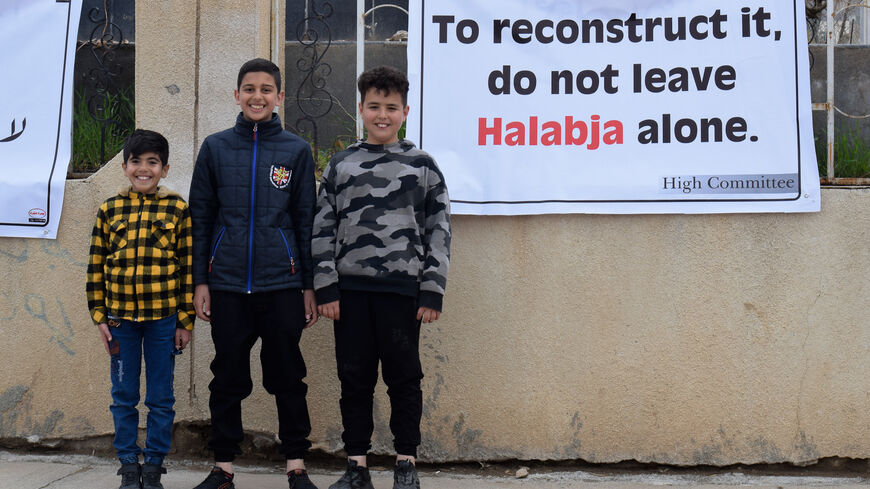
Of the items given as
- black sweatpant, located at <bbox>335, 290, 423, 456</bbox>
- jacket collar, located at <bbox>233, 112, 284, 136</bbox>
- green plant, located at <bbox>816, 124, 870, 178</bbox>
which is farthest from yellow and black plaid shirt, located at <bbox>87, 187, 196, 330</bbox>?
green plant, located at <bbox>816, 124, 870, 178</bbox>

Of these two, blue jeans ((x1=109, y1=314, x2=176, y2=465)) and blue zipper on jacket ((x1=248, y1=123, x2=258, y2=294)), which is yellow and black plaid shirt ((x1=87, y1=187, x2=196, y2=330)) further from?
blue zipper on jacket ((x1=248, y1=123, x2=258, y2=294))

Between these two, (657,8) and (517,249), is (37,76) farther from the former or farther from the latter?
(657,8)

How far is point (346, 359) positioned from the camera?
3326mm

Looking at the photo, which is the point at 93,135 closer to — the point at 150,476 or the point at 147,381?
the point at 147,381

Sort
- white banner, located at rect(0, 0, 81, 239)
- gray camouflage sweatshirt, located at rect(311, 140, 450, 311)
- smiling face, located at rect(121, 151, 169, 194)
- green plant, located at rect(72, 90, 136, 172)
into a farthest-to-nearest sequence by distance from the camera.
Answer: green plant, located at rect(72, 90, 136, 172) → white banner, located at rect(0, 0, 81, 239) → smiling face, located at rect(121, 151, 169, 194) → gray camouflage sweatshirt, located at rect(311, 140, 450, 311)

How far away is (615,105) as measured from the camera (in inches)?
150

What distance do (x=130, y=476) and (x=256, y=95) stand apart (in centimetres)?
160

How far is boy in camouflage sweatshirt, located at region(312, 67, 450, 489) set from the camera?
3242 millimetres

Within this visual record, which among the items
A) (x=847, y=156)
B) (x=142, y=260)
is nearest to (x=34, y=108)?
(x=142, y=260)

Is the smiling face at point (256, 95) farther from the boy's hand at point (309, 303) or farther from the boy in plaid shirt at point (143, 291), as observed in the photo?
the boy's hand at point (309, 303)

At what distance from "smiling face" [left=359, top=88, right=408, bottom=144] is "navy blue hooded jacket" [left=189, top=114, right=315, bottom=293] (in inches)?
11.5

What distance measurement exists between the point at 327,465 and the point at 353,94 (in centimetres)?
197

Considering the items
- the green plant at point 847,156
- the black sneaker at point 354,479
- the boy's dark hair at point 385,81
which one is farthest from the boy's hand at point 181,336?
the green plant at point 847,156

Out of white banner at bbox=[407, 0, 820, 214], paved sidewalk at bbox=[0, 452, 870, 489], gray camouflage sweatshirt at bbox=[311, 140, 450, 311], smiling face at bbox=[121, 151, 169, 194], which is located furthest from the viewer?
white banner at bbox=[407, 0, 820, 214]
